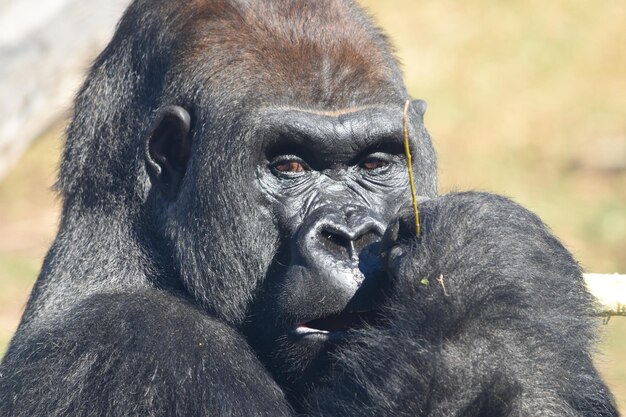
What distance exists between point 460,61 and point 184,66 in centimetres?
1203

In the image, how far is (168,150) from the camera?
14.5ft

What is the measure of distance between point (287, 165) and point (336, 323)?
0.70 m

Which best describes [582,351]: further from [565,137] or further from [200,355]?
[565,137]

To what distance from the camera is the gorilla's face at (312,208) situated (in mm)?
3891

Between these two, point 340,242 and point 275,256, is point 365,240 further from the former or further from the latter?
point 275,256

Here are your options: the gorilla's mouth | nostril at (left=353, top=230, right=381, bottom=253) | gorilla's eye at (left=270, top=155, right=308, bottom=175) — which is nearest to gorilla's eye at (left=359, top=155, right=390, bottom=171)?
gorilla's eye at (left=270, top=155, right=308, bottom=175)

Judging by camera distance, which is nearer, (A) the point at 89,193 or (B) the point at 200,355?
(B) the point at 200,355

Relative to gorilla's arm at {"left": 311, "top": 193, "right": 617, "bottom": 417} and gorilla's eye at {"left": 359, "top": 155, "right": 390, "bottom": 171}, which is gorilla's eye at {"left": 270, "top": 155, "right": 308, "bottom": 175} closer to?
gorilla's eye at {"left": 359, "top": 155, "right": 390, "bottom": 171}

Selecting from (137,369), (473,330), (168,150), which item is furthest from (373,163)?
(137,369)

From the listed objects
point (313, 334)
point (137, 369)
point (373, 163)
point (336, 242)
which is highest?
point (373, 163)

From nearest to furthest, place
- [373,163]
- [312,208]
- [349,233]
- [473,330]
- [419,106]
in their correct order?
[473,330], [349,233], [312,208], [373,163], [419,106]

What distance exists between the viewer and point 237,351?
3.95 metres

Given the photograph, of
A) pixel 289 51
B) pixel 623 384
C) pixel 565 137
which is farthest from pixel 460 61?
pixel 289 51

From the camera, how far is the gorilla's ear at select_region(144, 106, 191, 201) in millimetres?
4367
